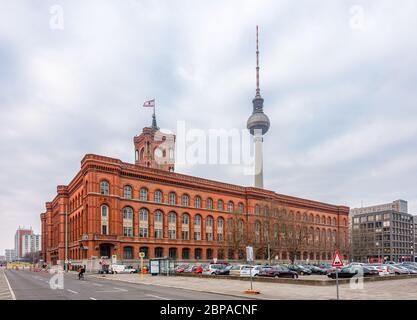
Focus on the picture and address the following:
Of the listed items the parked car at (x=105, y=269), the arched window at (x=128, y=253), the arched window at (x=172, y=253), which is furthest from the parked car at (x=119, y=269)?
the arched window at (x=172, y=253)

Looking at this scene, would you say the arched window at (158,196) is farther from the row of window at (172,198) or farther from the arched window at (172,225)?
the arched window at (172,225)

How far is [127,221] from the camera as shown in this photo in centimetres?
7219

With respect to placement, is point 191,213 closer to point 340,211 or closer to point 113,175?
point 113,175

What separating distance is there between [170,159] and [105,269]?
61.7 metres

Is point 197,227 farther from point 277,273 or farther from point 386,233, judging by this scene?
point 386,233

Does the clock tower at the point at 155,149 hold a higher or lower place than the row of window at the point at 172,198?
higher

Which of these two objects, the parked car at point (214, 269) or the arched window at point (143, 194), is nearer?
Answer: the parked car at point (214, 269)

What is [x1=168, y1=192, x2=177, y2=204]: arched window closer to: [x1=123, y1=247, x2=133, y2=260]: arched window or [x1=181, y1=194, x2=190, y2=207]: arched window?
[x1=181, y1=194, x2=190, y2=207]: arched window

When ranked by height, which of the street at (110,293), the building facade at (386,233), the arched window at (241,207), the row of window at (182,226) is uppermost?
the arched window at (241,207)

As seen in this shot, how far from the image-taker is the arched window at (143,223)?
7394 centimetres

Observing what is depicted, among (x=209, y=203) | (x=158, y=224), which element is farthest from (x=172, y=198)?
(x=209, y=203)

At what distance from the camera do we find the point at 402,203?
187 m

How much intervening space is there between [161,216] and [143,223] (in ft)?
15.1

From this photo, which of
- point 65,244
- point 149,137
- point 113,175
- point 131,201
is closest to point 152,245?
point 131,201
